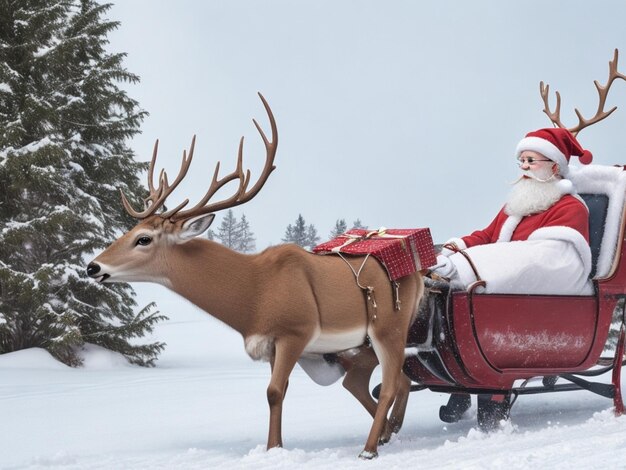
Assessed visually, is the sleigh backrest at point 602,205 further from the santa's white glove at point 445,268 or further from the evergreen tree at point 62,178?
the evergreen tree at point 62,178

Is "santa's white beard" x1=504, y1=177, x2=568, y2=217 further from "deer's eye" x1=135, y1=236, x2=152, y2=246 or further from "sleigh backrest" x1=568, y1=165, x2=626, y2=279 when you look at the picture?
"deer's eye" x1=135, y1=236, x2=152, y2=246

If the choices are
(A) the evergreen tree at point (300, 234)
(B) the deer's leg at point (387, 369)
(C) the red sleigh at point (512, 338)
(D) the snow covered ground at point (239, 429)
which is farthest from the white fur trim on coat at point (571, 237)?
(A) the evergreen tree at point (300, 234)

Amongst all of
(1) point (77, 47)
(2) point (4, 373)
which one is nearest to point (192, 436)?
(2) point (4, 373)

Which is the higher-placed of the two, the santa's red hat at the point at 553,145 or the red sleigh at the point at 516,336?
the santa's red hat at the point at 553,145

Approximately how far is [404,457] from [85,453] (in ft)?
6.75

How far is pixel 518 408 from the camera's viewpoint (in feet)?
19.5

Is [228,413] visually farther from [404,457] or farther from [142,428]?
[404,457]

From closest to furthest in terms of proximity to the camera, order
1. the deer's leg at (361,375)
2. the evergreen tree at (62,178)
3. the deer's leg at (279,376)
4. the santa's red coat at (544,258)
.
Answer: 1. the deer's leg at (279,376)
2. the santa's red coat at (544,258)
3. the deer's leg at (361,375)
4. the evergreen tree at (62,178)

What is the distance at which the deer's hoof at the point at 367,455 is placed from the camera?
12.7 ft

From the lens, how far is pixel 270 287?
3.97 m

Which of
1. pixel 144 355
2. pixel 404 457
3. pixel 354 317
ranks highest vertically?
pixel 354 317

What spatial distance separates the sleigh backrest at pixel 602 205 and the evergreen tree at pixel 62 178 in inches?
283

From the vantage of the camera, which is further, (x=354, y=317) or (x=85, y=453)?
(x=85, y=453)

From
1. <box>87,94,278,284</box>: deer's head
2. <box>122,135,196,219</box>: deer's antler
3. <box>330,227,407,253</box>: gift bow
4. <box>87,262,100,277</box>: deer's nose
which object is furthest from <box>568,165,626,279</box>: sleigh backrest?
<box>87,262,100,277</box>: deer's nose
